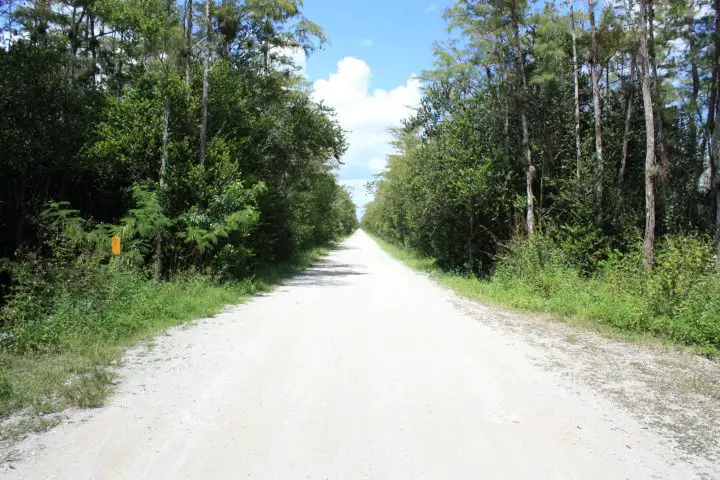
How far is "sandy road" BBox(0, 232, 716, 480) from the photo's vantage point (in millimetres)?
3646

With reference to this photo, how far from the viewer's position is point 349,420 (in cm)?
456

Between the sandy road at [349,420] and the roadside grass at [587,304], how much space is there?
228cm

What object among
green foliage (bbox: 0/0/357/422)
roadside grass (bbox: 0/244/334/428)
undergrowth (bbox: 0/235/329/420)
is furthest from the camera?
green foliage (bbox: 0/0/357/422)

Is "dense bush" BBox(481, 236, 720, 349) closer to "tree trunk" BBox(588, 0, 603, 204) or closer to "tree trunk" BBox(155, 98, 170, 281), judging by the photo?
"tree trunk" BBox(588, 0, 603, 204)

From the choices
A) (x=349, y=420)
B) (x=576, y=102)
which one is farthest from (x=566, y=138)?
(x=349, y=420)

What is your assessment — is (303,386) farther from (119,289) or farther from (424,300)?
(424,300)

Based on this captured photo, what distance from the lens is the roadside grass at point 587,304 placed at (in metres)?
8.28

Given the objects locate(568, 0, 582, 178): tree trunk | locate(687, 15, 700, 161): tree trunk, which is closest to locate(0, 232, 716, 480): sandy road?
locate(568, 0, 582, 178): tree trunk

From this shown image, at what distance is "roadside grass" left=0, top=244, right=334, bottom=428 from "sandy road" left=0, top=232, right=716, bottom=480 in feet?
1.10

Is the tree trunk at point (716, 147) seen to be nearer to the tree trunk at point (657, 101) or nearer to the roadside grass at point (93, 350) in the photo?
the tree trunk at point (657, 101)

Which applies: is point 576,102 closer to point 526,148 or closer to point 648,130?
point 526,148

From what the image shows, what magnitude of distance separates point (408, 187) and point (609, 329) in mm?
16735

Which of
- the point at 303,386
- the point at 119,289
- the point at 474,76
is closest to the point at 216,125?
the point at 119,289

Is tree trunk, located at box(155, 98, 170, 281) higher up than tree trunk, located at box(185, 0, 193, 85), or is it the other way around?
tree trunk, located at box(185, 0, 193, 85)
